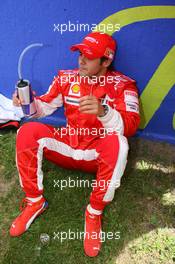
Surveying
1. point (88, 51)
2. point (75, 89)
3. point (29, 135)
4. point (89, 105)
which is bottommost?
point (29, 135)

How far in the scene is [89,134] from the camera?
3.13 metres

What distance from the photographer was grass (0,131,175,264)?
2.86 m

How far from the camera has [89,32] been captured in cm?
318

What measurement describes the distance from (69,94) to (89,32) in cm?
51

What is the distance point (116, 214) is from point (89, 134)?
636mm

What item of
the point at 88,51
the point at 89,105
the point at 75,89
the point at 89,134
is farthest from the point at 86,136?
the point at 88,51

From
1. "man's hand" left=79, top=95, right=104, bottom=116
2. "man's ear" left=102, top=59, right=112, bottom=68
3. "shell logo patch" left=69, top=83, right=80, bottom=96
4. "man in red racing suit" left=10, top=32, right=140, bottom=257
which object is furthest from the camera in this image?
"shell logo patch" left=69, top=83, right=80, bottom=96

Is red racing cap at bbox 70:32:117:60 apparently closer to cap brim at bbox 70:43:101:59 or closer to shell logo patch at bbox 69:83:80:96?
cap brim at bbox 70:43:101:59

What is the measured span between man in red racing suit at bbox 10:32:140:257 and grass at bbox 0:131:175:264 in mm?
98

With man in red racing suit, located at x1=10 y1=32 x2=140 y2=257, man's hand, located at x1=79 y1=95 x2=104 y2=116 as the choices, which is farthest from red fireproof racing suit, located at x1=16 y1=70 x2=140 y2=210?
man's hand, located at x1=79 y1=95 x2=104 y2=116

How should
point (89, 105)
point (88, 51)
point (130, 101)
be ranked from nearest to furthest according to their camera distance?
point (89, 105)
point (88, 51)
point (130, 101)

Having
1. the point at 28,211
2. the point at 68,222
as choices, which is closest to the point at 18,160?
the point at 28,211

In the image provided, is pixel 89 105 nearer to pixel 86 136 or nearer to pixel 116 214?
pixel 86 136

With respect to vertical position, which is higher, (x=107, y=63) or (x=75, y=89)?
(x=107, y=63)
